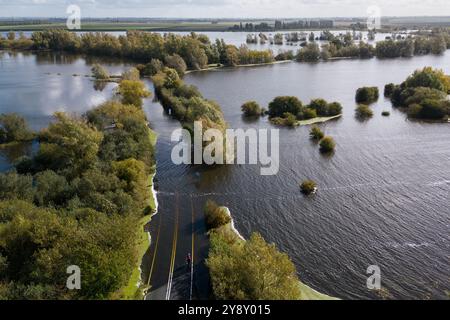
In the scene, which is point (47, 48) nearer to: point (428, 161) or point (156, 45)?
point (156, 45)

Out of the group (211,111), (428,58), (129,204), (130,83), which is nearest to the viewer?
(129,204)

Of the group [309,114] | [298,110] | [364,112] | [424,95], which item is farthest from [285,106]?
[424,95]

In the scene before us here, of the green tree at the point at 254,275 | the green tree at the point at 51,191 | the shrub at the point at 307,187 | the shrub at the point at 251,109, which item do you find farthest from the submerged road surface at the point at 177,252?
the shrub at the point at 251,109

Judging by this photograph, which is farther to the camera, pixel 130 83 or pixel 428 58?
pixel 428 58

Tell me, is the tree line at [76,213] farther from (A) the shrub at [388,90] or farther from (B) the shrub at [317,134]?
(A) the shrub at [388,90]

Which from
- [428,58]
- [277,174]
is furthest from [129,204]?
[428,58]

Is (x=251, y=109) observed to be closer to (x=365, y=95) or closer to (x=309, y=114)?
(x=309, y=114)

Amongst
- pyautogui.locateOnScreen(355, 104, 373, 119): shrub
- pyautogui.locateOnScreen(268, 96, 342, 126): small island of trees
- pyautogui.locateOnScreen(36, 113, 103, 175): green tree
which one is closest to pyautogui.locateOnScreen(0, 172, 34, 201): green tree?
pyautogui.locateOnScreen(36, 113, 103, 175): green tree

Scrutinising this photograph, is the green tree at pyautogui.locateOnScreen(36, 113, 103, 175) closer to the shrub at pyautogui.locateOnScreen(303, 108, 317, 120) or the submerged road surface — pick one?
the submerged road surface
